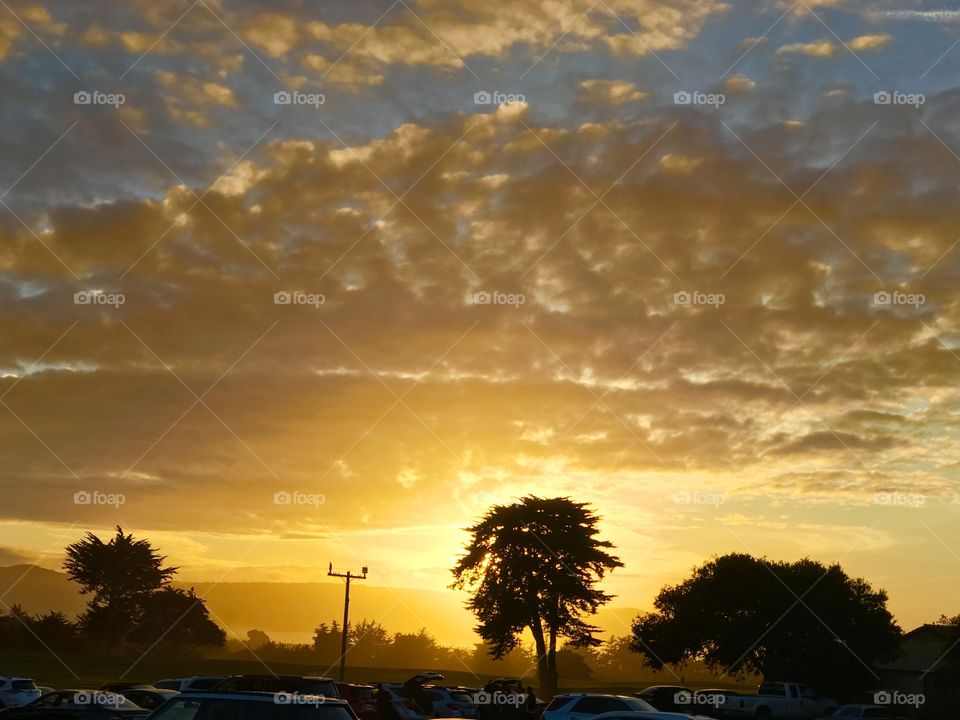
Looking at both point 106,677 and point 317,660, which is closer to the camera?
point 106,677

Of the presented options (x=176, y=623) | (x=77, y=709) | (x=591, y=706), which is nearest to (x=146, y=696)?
(x=77, y=709)

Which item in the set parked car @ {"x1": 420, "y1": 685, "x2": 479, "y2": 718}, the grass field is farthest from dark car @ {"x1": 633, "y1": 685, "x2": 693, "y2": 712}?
the grass field

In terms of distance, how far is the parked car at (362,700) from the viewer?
37906 mm

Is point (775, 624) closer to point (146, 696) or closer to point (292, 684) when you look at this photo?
point (146, 696)

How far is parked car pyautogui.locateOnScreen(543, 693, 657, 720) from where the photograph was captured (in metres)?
31.9

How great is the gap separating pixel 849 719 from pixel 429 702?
17.3 m

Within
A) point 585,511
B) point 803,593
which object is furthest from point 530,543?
point 803,593

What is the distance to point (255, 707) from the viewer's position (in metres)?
13.1

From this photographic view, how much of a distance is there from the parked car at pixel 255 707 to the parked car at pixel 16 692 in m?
29.4

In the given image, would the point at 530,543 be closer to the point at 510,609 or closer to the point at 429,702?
the point at 510,609

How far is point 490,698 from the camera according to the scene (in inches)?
1671

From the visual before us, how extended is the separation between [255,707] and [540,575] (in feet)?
206

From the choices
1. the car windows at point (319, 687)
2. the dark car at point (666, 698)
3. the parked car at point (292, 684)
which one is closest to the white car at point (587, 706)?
the parked car at point (292, 684)

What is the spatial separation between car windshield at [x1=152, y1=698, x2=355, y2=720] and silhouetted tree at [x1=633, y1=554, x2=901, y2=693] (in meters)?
52.1
